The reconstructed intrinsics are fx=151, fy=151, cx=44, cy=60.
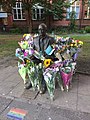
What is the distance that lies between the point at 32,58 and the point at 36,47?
261 millimetres

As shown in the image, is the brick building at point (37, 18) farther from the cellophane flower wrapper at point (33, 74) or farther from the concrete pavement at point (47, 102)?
the cellophane flower wrapper at point (33, 74)

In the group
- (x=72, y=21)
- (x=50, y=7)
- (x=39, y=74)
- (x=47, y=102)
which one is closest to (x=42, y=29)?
(x=39, y=74)

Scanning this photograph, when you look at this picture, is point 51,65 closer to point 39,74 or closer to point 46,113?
point 39,74

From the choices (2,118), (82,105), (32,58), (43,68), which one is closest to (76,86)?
(82,105)

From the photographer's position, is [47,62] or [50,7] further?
[50,7]

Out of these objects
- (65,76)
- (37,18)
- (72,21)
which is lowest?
(65,76)

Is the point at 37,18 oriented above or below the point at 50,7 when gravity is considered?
below

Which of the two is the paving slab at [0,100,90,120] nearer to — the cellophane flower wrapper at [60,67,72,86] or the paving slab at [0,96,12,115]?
the paving slab at [0,96,12,115]

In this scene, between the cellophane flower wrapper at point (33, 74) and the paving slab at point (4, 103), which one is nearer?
the paving slab at point (4, 103)

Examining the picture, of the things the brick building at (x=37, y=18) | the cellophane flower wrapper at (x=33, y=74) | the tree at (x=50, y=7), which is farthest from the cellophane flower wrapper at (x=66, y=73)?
the brick building at (x=37, y=18)

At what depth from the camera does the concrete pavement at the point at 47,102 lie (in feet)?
8.52

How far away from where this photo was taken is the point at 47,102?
2.97 m

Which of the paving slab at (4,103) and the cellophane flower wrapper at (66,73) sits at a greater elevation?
the cellophane flower wrapper at (66,73)

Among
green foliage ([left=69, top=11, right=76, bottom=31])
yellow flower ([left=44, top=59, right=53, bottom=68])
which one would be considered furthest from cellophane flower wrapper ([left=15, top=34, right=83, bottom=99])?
green foliage ([left=69, top=11, right=76, bottom=31])
